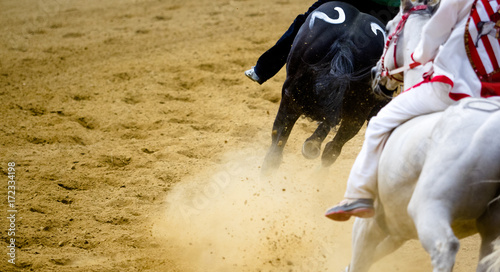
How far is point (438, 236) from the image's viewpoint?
2039 mm

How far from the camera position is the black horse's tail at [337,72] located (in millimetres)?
3986

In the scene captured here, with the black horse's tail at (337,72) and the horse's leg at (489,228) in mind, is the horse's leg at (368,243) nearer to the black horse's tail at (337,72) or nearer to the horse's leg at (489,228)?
the horse's leg at (489,228)

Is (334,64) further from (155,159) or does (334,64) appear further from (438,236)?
(438,236)

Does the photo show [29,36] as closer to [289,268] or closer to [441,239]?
[289,268]

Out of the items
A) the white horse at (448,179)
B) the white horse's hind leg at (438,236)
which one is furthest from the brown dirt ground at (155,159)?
the white horse's hind leg at (438,236)

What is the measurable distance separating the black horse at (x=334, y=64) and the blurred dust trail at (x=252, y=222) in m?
0.79

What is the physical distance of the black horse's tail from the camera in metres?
3.99

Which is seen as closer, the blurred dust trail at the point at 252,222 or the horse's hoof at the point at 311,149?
the blurred dust trail at the point at 252,222

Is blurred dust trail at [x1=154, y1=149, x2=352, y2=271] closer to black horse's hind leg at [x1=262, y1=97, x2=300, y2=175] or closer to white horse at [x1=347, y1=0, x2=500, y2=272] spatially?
black horse's hind leg at [x1=262, y1=97, x2=300, y2=175]

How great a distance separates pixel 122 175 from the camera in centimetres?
471

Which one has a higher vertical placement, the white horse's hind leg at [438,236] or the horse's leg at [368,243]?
the white horse's hind leg at [438,236]

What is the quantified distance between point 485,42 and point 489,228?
0.90m

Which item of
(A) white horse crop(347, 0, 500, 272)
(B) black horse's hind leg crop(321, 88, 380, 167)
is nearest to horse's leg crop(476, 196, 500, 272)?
(A) white horse crop(347, 0, 500, 272)

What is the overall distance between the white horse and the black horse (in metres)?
1.60
